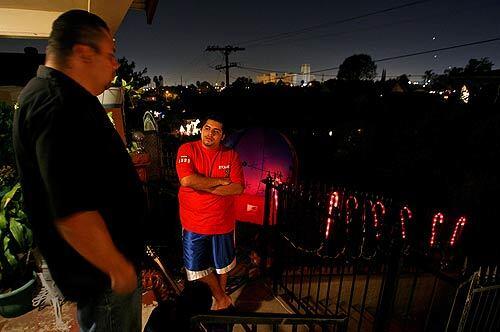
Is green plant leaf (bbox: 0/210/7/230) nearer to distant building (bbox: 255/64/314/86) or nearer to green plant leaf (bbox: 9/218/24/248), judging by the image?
green plant leaf (bbox: 9/218/24/248)

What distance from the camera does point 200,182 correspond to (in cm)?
352

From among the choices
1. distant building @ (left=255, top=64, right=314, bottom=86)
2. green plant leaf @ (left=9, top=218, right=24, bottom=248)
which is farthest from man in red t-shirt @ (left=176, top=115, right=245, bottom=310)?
distant building @ (left=255, top=64, right=314, bottom=86)

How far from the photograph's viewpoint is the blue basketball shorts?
12.0ft

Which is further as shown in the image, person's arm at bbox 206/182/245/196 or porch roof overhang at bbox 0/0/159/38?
porch roof overhang at bbox 0/0/159/38

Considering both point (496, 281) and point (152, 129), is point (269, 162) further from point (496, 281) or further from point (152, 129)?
point (152, 129)

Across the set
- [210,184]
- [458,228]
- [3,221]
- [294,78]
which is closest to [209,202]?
[210,184]

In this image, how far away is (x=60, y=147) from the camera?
1.29 m

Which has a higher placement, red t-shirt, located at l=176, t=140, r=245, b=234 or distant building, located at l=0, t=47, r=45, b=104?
distant building, located at l=0, t=47, r=45, b=104

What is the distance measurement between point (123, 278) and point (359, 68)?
2502 inches

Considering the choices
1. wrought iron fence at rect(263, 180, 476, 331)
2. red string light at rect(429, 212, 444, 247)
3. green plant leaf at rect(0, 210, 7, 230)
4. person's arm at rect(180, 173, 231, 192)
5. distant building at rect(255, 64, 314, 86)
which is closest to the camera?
wrought iron fence at rect(263, 180, 476, 331)

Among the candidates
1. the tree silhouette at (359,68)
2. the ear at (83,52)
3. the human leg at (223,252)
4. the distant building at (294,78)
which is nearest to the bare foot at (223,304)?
the human leg at (223,252)

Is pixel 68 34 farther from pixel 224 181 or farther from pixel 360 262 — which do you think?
pixel 360 262

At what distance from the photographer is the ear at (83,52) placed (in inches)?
57.9

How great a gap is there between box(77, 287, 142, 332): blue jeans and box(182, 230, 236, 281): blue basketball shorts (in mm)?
1916
